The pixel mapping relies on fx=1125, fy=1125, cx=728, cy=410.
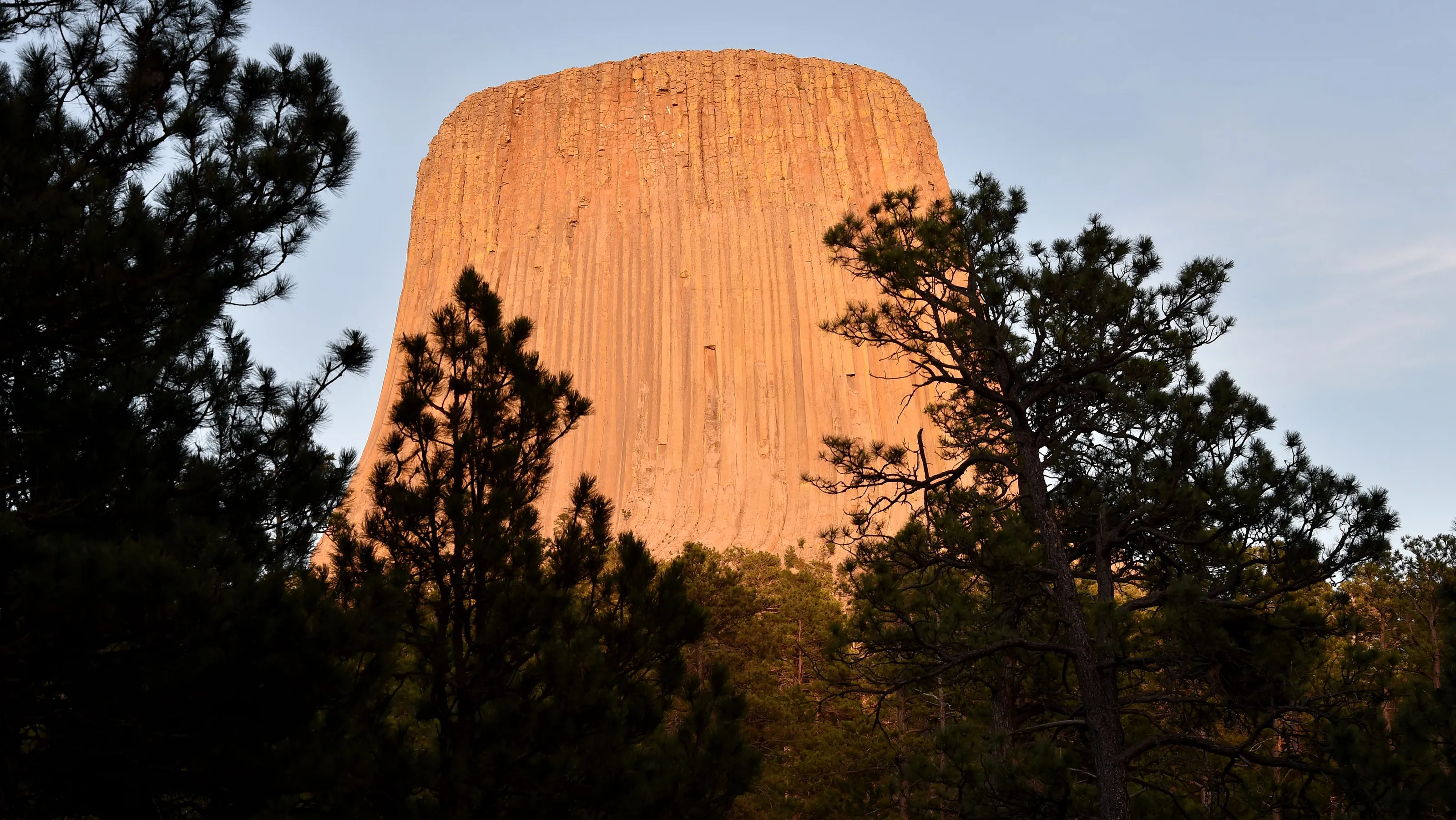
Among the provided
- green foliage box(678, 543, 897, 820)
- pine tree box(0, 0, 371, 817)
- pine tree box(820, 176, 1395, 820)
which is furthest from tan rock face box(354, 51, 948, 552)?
pine tree box(0, 0, 371, 817)

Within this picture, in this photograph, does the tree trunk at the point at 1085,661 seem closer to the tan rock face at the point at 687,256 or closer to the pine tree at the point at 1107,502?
the pine tree at the point at 1107,502

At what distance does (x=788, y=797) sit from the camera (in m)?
13.3

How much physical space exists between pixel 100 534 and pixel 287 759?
5.04 ft

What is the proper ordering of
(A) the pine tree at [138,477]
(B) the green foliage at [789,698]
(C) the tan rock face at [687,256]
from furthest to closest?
(C) the tan rock face at [687,256] → (B) the green foliage at [789,698] → (A) the pine tree at [138,477]

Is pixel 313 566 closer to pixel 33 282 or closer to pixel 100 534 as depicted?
pixel 100 534

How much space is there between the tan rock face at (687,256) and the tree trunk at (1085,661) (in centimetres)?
2641

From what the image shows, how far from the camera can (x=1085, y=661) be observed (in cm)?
650

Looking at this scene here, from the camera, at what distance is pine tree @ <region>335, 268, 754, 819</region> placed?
6148mm

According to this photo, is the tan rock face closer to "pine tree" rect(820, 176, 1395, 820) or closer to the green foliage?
the green foliage

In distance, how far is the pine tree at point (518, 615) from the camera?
6.15 m

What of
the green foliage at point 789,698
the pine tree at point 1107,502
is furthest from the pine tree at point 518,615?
the green foliage at point 789,698

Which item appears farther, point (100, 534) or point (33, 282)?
point (100, 534)

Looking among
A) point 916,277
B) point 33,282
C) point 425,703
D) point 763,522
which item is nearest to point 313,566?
point 425,703

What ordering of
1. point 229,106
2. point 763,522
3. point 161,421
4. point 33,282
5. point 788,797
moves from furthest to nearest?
point 763,522
point 788,797
point 229,106
point 161,421
point 33,282
